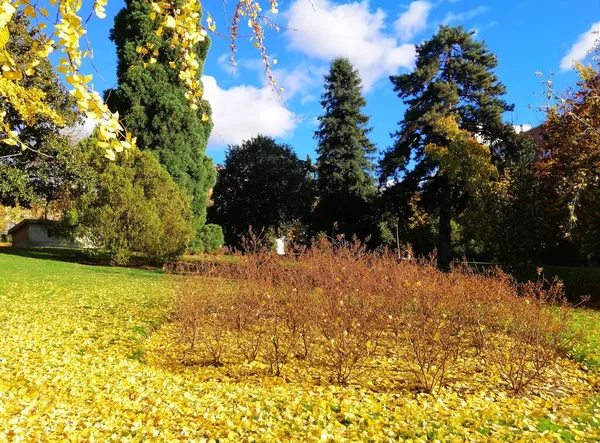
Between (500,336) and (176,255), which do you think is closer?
(500,336)

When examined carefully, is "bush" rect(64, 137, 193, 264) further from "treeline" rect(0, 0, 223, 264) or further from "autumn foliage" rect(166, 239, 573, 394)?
"autumn foliage" rect(166, 239, 573, 394)

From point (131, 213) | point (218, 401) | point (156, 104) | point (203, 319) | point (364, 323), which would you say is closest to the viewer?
point (218, 401)

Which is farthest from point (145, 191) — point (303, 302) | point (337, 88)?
point (337, 88)

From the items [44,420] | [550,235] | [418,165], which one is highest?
[418,165]

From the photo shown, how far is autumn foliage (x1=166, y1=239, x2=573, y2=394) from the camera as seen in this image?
14.5 ft

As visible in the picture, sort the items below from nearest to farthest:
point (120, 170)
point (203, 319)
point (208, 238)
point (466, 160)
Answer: point (203, 319) < point (120, 170) < point (466, 160) < point (208, 238)

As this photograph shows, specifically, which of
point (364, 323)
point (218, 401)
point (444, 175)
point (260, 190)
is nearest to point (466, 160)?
point (444, 175)

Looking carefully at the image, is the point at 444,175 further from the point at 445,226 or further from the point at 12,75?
the point at 12,75

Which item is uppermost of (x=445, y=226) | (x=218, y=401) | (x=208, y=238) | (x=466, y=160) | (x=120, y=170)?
(x=466, y=160)

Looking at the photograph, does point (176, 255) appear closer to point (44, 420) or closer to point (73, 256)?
point (73, 256)

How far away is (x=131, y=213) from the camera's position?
15.4 m

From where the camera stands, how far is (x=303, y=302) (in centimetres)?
484

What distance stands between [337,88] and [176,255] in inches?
674

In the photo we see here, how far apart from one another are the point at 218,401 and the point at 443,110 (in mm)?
18585
